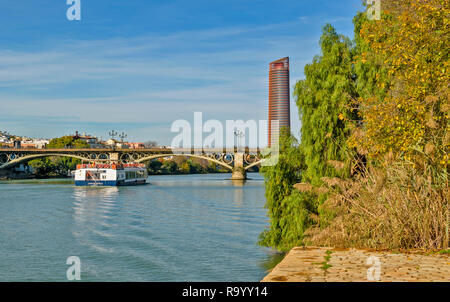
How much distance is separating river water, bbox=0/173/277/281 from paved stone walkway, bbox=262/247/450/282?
843 centimetres

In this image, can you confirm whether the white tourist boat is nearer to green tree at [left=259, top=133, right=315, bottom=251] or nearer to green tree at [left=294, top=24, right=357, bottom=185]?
green tree at [left=259, top=133, right=315, bottom=251]

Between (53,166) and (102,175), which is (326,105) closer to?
(102,175)

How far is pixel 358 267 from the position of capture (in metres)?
8.74

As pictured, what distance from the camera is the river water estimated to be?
19.2m

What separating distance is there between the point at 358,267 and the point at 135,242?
18.4 m

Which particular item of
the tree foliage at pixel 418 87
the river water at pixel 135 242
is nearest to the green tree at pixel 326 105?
the tree foliage at pixel 418 87

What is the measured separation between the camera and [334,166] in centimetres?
1566

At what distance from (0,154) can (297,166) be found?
9764 cm

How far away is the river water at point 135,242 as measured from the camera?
1922 cm

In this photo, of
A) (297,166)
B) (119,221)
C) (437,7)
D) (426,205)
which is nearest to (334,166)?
(297,166)

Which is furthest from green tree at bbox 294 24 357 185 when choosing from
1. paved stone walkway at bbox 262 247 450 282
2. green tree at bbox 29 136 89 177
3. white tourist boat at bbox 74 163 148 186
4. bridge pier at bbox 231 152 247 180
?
green tree at bbox 29 136 89 177

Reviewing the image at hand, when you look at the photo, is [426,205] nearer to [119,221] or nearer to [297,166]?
[297,166]

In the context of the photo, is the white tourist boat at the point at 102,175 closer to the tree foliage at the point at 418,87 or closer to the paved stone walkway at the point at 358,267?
the tree foliage at the point at 418,87

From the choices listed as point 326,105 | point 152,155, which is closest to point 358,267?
point 326,105
